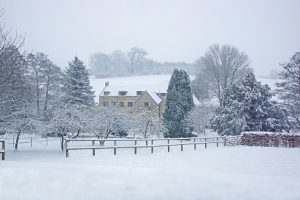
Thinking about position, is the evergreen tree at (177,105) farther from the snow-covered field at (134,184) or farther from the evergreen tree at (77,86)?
the snow-covered field at (134,184)

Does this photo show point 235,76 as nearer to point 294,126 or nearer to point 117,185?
point 294,126

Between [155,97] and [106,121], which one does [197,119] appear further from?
[155,97]

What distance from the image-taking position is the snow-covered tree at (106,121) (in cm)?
3294

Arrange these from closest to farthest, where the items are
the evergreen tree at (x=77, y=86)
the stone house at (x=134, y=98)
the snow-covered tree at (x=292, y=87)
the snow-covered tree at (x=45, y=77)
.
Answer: the snow-covered tree at (x=292, y=87), the evergreen tree at (x=77, y=86), the snow-covered tree at (x=45, y=77), the stone house at (x=134, y=98)

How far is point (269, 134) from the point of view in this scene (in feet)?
97.3

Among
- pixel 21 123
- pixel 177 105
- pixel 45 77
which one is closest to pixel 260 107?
pixel 177 105

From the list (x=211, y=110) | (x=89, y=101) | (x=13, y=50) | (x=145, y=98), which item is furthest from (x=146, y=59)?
(x=13, y=50)

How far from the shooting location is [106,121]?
109ft

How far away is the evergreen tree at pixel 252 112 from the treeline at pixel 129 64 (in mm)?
81696

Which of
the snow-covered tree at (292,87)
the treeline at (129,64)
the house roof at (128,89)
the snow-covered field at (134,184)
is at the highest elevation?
the treeline at (129,64)

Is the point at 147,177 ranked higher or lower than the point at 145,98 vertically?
lower

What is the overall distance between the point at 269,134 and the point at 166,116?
59.6 ft

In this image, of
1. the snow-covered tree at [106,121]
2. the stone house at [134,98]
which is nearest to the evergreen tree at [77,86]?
the snow-covered tree at [106,121]

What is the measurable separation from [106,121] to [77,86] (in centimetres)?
1033
